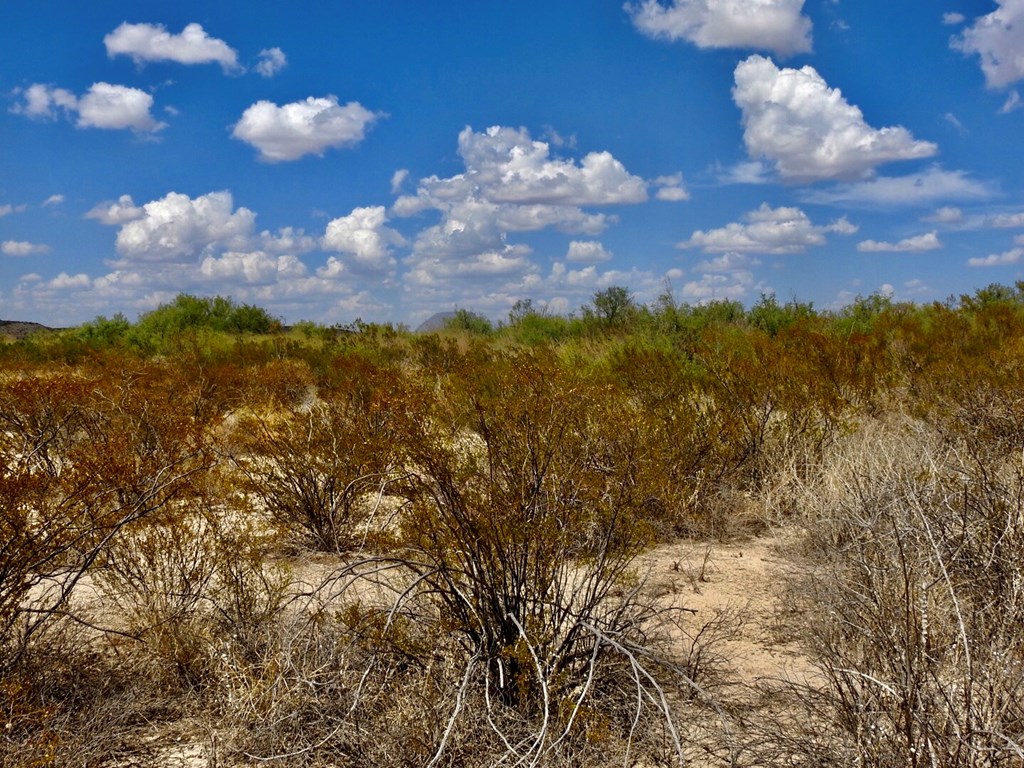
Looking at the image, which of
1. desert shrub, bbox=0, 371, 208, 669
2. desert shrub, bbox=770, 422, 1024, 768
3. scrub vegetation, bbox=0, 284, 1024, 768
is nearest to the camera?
desert shrub, bbox=770, 422, 1024, 768

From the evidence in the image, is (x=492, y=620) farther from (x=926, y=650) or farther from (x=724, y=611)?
(x=724, y=611)

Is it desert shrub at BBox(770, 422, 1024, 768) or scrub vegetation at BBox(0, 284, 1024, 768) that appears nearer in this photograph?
desert shrub at BBox(770, 422, 1024, 768)

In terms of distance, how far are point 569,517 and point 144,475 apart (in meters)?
2.72

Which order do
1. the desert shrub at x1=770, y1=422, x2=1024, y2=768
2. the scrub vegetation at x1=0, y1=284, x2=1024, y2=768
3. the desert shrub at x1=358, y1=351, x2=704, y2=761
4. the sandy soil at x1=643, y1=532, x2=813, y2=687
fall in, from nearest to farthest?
the desert shrub at x1=770, y1=422, x2=1024, y2=768
the scrub vegetation at x1=0, y1=284, x2=1024, y2=768
the desert shrub at x1=358, y1=351, x2=704, y2=761
the sandy soil at x1=643, y1=532, x2=813, y2=687

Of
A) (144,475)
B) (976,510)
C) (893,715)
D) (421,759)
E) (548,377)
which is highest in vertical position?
(548,377)

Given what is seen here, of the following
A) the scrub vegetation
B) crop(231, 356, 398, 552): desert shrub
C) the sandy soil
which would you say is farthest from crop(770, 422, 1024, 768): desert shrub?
crop(231, 356, 398, 552): desert shrub

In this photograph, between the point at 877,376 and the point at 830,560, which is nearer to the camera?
the point at 830,560

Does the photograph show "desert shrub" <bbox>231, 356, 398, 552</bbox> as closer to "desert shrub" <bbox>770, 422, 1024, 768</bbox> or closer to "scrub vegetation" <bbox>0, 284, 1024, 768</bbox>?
"scrub vegetation" <bbox>0, 284, 1024, 768</bbox>

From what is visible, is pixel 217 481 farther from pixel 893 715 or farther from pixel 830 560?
pixel 893 715

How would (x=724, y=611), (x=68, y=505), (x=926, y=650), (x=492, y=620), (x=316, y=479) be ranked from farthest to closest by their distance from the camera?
(x=316, y=479) < (x=724, y=611) < (x=68, y=505) < (x=492, y=620) < (x=926, y=650)

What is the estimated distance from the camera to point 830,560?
671 centimetres

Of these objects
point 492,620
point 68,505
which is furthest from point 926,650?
point 68,505

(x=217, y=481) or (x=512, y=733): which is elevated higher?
(x=217, y=481)

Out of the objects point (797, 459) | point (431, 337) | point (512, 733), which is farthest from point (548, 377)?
point (431, 337)
